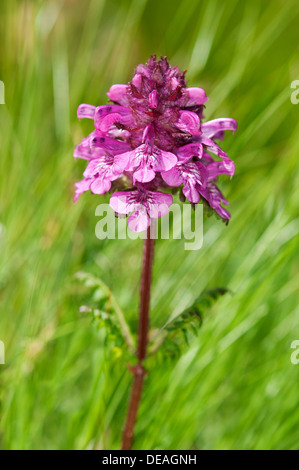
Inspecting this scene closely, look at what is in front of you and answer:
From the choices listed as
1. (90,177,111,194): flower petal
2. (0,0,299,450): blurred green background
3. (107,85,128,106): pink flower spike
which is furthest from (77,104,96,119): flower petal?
(0,0,299,450): blurred green background

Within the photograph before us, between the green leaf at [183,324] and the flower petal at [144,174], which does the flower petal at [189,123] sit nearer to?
the flower petal at [144,174]

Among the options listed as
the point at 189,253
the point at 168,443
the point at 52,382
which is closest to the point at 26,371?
the point at 52,382

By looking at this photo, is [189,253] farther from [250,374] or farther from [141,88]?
[141,88]

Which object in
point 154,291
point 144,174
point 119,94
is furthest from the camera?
point 154,291

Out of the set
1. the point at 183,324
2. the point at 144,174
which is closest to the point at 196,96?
the point at 144,174

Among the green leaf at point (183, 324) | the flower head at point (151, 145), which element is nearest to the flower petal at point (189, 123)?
the flower head at point (151, 145)

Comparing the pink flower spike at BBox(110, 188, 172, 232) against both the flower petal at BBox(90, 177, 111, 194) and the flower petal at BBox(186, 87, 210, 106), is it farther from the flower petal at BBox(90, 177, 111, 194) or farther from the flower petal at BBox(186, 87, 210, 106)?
the flower petal at BBox(186, 87, 210, 106)

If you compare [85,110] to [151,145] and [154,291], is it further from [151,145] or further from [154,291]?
[154,291]
